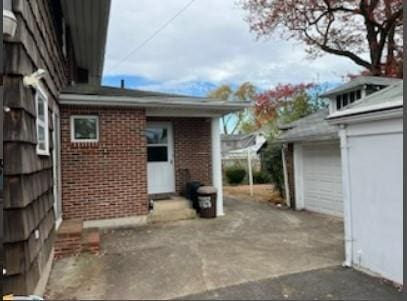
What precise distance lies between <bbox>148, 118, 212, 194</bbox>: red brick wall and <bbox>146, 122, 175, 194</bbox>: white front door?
15cm

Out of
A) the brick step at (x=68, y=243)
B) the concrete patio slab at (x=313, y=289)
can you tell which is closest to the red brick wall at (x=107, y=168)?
the brick step at (x=68, y=243)

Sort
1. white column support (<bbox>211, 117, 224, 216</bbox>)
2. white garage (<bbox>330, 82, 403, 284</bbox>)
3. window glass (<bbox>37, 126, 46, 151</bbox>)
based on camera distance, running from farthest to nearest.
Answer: white column support (<bbox>211, 117, 224, 216</bbox>) → window glass (<bbox>37, 126, 46, 151</bbox>) → white garage (<bbox>330, 82, 403, 284</bbox>)

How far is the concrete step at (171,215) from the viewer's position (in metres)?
9.30

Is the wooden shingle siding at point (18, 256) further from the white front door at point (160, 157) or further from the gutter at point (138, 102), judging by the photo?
the white front door at point (160, 157)

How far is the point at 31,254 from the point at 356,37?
16340 millimetres

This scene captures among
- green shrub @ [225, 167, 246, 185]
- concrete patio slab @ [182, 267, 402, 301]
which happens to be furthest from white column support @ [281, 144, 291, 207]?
green shrub @ [225, 167, 246, 185]

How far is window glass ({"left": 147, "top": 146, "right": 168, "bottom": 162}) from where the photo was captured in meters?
10.8

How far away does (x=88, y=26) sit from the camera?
8969 millimetres

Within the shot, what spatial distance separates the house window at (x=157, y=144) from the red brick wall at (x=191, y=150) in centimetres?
29

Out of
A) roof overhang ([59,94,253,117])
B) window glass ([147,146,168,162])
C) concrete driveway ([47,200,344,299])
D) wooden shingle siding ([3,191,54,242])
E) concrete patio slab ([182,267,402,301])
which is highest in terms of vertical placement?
roof overhang ([59,94,253,117])

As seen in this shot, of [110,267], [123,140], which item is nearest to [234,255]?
[110,267]

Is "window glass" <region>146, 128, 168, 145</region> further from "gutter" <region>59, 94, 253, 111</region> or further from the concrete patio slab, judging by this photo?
the concrete patio slab

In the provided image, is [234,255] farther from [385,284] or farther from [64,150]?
[64,150]

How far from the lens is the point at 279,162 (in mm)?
12625
